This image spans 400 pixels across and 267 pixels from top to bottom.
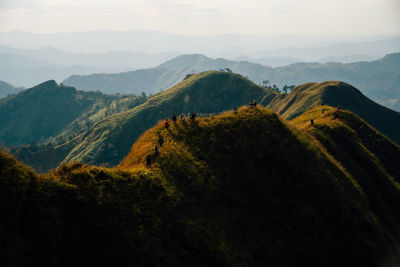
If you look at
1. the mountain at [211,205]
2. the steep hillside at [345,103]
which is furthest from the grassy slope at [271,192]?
the steep hillside at [345,103]

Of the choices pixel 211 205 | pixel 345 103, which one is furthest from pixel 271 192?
pixel 345 103

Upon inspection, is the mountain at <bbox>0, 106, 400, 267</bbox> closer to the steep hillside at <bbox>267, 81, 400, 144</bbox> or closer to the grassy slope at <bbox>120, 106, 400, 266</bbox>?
the grassy slope at <bbox>120, 106, 400, 266</bbox>

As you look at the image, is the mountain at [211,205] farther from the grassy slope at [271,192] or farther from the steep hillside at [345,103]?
the steep hillside at [345,103]

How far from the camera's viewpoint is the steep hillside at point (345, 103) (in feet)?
520

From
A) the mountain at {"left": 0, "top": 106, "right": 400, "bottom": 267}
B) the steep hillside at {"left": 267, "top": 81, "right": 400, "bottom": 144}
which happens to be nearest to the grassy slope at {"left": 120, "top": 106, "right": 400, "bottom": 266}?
the mountain at {"left": 0, "top": 106, "right": 400, "bottom": 267}

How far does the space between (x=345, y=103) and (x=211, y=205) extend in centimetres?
17190

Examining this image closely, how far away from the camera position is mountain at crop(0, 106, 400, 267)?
1825 centimetres

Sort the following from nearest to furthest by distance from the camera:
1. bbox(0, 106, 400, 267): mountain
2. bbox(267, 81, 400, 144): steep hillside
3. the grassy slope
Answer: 1. bbox(0, 106, 400, 267): mountain
2. the grassy slope
3. bbox(267, 81, 400, 144): steep hillside

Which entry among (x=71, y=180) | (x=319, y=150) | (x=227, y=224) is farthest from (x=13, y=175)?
(x=319, y=150)

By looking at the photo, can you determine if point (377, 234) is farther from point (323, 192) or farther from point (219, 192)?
point (219, 192)

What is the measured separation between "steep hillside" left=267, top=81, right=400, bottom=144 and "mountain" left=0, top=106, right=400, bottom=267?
121850 mm

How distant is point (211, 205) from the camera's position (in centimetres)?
2688

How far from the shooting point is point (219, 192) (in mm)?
28484

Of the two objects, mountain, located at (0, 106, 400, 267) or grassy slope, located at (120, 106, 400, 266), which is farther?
grassy slope, located at (120, 106, 400, 266)
